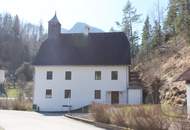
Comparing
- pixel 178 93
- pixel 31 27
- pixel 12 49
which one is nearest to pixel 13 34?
pixel 12 49

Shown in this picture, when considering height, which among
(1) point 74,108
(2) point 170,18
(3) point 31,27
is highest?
(3) point 31,27

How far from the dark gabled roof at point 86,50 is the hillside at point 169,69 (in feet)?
12.2

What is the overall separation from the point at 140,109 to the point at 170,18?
34725 mm

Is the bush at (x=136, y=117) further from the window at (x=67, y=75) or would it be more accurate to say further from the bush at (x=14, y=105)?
the window at (x=67, y=75)

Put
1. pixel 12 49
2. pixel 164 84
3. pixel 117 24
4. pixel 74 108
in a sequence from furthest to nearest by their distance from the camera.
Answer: pixel 12 49 → pixel 117 24 → pixel 74 108 → pixel 164 84

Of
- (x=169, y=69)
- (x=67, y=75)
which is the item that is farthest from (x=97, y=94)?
(x=169, y=69)

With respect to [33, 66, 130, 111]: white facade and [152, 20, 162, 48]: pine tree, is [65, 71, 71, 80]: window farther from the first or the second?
[152, 20, 162, 48]: pine tree

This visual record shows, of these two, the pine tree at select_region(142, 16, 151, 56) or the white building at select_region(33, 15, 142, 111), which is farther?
the pine tree at select_region(142, 16, 151, 56)

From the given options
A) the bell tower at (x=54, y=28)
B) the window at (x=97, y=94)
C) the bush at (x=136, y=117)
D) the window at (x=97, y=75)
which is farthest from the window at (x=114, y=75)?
the bush at (x=136, y=117)

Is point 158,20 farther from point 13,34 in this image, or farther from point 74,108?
point 13,34

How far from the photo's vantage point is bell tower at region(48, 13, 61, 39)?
60750 millimetres

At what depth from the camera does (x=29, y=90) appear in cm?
6500

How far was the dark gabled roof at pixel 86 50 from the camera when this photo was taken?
56.4 metres

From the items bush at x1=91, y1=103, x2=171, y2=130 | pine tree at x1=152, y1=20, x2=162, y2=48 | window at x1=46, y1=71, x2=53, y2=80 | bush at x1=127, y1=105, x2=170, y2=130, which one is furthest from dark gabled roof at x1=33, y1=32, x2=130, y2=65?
bush at x1=127, y1=105, x2=170, y2=130
